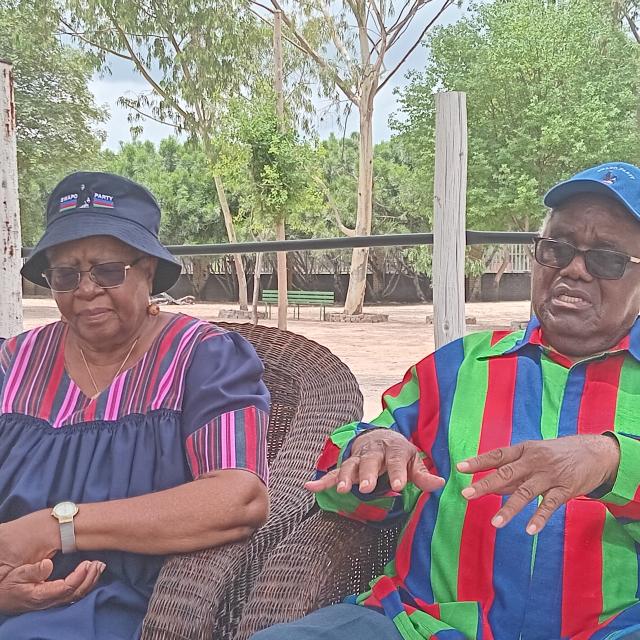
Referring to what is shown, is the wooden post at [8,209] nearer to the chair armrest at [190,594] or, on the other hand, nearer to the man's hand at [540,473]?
the chair armrest at [190,594]

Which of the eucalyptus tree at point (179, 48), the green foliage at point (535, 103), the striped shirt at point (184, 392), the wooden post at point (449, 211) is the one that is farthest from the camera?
the eucalyptus tree at point (179, 48)

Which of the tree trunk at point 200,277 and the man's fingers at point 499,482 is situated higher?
the man's fingers at point 499,482

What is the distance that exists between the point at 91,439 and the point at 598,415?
996mm

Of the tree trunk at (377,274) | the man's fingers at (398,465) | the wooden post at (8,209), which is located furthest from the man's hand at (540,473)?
the tree trunk at (377,274)

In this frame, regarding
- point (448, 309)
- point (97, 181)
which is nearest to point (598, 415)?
point (97, 181)

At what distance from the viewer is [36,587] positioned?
5.29 ft

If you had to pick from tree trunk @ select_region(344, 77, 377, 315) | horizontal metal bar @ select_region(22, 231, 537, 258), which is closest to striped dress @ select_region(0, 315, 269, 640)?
horizontal metal bar @ select_region(22, 231, 537, 258)

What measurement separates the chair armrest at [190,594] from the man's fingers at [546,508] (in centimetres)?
58

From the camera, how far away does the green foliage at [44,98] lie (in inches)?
974

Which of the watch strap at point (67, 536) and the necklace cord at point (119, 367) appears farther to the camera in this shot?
the necklace cord at point (119, 367)

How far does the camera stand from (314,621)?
1.52 m

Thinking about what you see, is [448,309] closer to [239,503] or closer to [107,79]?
[239,503]

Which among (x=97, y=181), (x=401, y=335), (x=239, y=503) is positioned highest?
(x=97, y=181)

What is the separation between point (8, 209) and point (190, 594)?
1931mm
